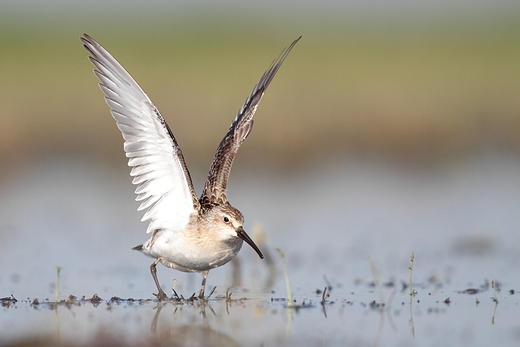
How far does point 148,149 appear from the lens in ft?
27.9

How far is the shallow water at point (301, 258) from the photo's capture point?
700cm

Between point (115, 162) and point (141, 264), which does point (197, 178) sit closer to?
point (115, 162)

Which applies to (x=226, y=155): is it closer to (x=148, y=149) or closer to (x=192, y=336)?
(x=148, y=149)

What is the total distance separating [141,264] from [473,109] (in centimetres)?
1268

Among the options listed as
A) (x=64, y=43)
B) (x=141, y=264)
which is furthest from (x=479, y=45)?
(x=141, y=264)

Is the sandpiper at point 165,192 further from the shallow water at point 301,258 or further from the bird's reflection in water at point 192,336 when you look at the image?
the bird's reflection in water at point 192,336

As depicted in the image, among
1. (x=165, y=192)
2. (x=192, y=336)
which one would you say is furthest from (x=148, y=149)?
(x=192, y=336)

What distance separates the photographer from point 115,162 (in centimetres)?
1670

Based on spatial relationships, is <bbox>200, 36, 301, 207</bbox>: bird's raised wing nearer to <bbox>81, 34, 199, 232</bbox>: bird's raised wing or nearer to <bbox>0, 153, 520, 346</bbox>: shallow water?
<bbox>81, 34, 199, 232</bbox>: bird's raised wing

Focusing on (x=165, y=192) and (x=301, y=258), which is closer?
(x=165, y=192)

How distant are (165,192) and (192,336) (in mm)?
2295

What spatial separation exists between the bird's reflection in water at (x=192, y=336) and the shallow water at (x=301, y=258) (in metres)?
0.03

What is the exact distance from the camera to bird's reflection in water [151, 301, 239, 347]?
6.45 m

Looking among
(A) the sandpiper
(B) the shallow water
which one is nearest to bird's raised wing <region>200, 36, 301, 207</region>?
(A) the sandpiper
